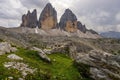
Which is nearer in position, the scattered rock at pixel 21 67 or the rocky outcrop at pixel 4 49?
the scattered rock at pixel 21 67

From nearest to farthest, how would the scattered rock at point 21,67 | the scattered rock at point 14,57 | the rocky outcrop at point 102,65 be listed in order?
the scattered rock at point 21,67, the rocky outcrop at point 102,65, the scattered rock at point 14,57

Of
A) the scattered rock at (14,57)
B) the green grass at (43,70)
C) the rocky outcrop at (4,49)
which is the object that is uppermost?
the rocky outcrop at (4,49)

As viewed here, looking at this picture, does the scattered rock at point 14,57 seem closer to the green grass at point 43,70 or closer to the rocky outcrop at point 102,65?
the green grass at point 43,70

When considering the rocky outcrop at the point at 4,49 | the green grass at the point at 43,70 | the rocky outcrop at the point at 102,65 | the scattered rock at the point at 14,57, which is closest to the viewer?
the green grass at the point at 43,70

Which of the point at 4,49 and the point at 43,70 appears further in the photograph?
the point at 4,49

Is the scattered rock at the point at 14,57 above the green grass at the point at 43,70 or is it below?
above

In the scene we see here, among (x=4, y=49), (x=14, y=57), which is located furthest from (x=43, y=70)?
(x=4, y=49)

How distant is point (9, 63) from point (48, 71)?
4.77m

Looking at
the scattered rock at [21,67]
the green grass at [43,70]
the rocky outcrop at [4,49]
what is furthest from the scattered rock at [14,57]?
the scattered rock at [21,67]

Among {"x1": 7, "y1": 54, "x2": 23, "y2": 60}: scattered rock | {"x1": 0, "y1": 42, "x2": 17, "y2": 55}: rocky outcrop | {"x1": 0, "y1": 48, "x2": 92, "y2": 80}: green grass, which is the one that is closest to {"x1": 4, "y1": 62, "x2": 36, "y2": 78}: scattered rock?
{"x1": 0, "y1": 48, "x2": 92, "y2": 80}: green grass

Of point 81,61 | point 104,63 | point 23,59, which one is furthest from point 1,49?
point 104,63

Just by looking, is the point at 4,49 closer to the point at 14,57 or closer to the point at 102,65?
the point at 14,57

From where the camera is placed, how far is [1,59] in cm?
3625

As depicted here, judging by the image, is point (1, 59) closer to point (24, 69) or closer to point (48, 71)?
point (24, 69)
